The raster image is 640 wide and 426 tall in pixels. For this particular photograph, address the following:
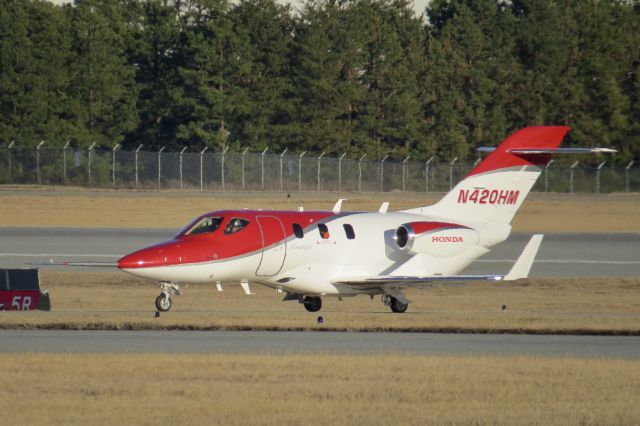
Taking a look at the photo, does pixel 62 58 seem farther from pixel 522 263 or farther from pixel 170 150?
pixel 522 263

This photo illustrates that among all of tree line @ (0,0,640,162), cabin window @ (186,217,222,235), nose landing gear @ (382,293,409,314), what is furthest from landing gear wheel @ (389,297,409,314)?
tree line @ (0,0,640,162)

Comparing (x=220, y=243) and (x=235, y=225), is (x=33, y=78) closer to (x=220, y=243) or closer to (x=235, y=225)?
(x=235, y=225)

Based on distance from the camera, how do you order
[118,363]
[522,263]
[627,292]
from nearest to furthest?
[118,363]
[522,263]
[627,292]

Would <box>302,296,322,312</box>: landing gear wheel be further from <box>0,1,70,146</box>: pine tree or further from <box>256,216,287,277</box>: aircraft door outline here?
<box>0,1,70,146</box>: pine tree

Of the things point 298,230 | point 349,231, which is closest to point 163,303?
point 298,230

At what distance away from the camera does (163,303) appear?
27.3 metres

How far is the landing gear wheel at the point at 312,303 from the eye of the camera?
2925cm

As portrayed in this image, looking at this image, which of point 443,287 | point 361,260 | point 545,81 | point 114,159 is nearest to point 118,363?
point 361,260

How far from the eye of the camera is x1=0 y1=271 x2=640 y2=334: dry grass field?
24.9 metres

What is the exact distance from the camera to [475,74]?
316 feet

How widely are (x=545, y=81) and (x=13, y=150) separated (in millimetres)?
37786

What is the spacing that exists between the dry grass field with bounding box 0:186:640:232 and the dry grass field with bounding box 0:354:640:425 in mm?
38941

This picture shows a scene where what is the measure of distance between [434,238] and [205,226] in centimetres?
517

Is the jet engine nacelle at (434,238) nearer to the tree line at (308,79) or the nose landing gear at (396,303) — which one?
the nose landing gear at (396,303)
